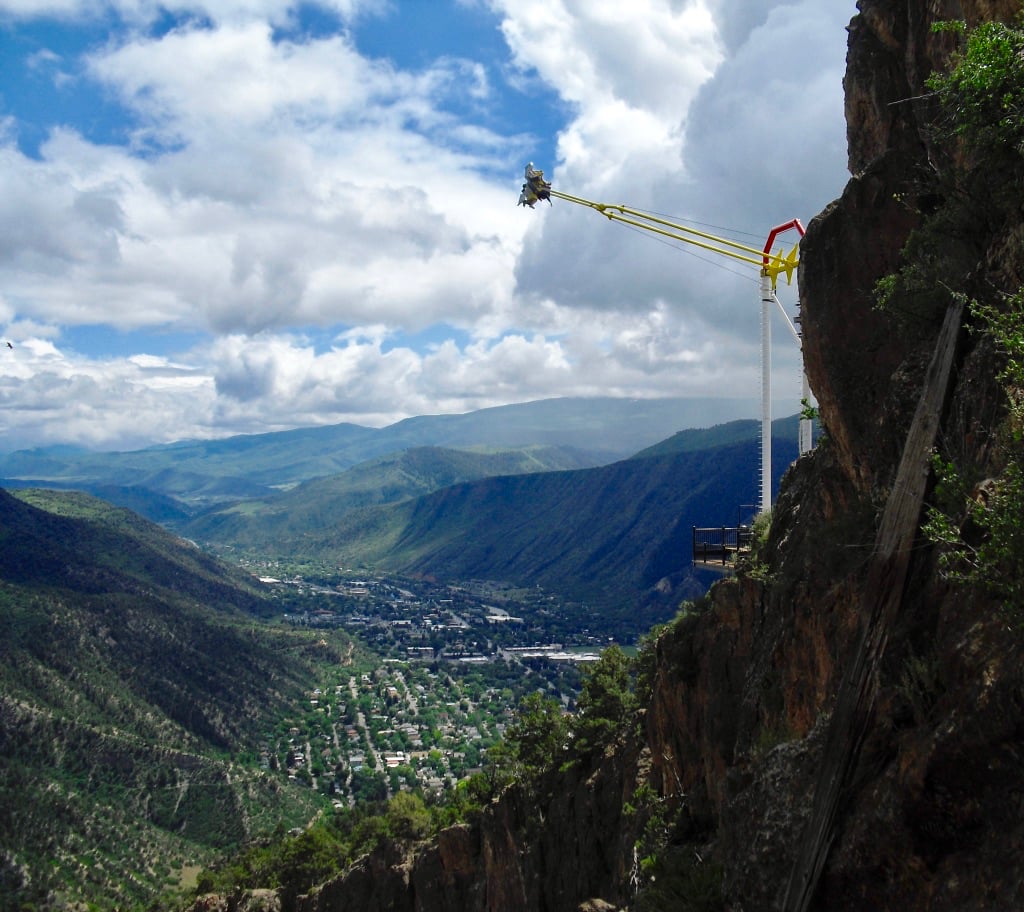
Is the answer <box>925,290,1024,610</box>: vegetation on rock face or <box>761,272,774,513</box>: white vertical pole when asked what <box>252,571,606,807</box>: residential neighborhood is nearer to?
<box>761,272,774,513</box>: white vertical pole

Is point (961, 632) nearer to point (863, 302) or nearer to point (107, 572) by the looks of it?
point (863, 302)

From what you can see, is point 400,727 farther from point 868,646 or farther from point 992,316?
point 992,316

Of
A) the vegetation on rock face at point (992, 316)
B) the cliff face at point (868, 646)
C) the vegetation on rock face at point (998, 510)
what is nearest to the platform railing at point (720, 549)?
the cliff face at point (868, 646)

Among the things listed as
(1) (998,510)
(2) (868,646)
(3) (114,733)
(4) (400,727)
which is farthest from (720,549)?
(4) (400,727)

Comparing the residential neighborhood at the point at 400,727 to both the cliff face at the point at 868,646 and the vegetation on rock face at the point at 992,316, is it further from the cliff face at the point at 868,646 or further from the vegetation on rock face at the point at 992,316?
the vegetation on rock face at the point at 992,316

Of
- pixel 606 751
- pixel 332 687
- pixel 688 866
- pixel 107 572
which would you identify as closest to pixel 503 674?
pixel 332 687

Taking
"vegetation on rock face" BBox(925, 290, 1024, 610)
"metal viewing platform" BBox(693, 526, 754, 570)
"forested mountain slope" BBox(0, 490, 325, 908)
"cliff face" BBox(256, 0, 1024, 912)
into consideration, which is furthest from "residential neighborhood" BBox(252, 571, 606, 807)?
"vegetation on rock face" BBox(925, 290, 1024, 610)

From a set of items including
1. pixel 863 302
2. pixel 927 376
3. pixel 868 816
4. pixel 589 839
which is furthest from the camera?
pixel 589 839

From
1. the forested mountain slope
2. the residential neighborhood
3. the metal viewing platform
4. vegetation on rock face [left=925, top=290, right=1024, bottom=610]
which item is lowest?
the residential neighborhood
